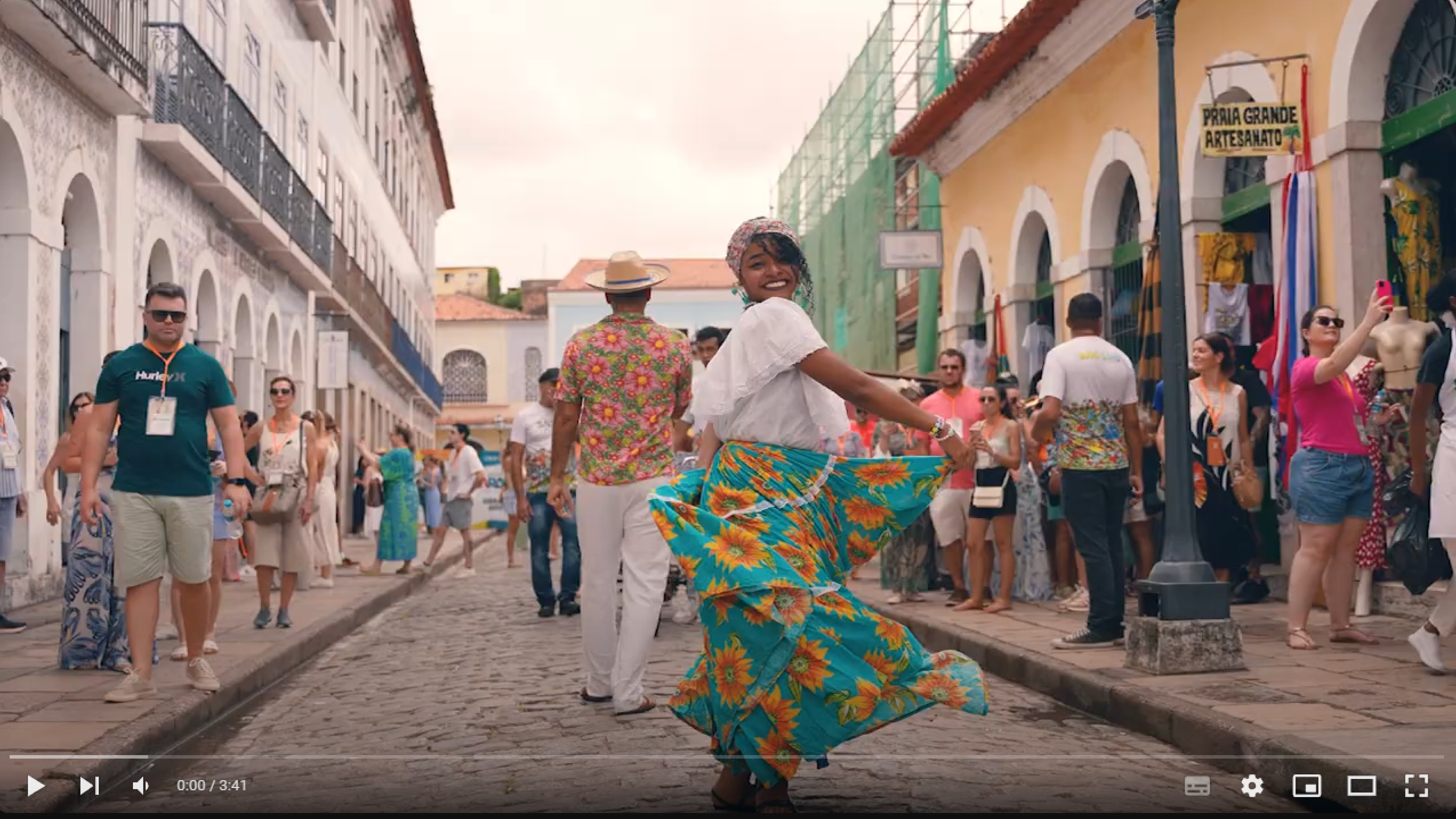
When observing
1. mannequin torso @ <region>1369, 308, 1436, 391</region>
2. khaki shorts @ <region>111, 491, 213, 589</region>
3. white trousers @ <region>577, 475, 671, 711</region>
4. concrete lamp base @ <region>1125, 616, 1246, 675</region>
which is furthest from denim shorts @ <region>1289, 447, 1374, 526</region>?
khaki shorts @ <region>111, 491, 213, 589</region>

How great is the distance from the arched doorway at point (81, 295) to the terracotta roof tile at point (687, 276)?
60972 mm

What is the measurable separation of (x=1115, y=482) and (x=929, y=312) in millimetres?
12811

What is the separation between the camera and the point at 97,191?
14.5 meters

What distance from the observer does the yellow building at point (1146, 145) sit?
9.78 meters

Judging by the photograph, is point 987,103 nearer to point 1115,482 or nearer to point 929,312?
point 929,312

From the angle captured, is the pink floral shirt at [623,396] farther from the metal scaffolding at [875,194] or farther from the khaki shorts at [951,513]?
the metal scaffolding at [875,194]

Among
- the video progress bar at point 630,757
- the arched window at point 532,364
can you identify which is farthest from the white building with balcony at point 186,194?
the arched window at point 532,364

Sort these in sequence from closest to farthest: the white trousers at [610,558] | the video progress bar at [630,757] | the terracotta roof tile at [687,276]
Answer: the video progress bar at [630,757] < the white trousers at [610,558] < the terracotta roof tile at [687,276]

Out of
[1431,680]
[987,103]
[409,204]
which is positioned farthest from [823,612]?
[409,204]

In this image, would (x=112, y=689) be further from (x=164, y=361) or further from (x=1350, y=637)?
(x=1350, y=637)

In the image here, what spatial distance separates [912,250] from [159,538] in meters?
13.6

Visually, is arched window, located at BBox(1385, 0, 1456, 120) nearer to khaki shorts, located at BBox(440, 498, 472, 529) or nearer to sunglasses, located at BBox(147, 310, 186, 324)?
sunglasses, located at BBox(147, 310, 186, 324)

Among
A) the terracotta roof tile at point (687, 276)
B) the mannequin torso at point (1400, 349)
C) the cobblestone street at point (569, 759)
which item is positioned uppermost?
the terracotta roof tile at point (687, 276)

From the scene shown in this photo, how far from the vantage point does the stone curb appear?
4.53 meters
